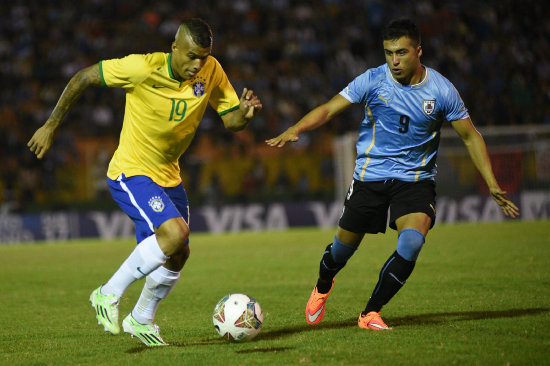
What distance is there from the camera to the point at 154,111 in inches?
222

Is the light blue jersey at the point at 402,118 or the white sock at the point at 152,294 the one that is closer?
the white sock at the point at 152,294

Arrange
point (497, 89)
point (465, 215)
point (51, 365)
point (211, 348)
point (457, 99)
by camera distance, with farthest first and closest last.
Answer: point (497, 89)
point (465, 215)
point (457, 99)
point (211, 348)
point (51, 365)

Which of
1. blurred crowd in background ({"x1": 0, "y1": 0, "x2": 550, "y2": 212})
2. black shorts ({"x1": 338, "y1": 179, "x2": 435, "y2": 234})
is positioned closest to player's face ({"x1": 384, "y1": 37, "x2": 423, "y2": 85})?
black shorts ({"x1": 338, "y1": 179, "x2": 435, "y2": 234})

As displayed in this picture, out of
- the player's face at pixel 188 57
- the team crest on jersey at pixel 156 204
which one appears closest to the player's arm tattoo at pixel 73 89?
the player's face at pixel 188 57

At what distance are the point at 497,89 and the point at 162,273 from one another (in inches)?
702

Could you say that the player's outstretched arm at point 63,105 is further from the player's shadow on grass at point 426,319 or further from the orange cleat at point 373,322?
the orange cleat at point 373,322

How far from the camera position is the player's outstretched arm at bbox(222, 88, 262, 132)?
5746mm

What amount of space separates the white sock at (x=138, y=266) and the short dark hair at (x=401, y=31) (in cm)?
242

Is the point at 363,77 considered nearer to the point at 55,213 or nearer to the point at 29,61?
the point at 55,213

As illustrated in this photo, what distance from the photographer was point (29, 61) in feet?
78.1

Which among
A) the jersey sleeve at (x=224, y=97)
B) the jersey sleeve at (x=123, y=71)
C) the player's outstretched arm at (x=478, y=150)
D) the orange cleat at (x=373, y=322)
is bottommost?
the orange cleat at (x=373, y=322)

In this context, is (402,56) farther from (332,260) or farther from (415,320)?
(415,320)

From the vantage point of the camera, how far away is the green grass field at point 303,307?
16.8 feet

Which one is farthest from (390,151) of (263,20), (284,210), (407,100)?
(263,20)
